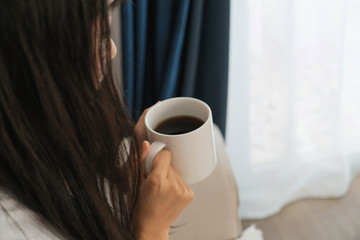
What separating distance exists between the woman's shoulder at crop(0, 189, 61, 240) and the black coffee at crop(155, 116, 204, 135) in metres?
0.28

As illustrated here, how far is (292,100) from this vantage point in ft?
4.80

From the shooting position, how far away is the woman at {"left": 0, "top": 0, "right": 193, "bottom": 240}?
1.53 ft

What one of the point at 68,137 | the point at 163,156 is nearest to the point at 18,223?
the point at 68,137

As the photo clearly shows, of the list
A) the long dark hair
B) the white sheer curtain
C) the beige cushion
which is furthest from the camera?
the white sheer curtain

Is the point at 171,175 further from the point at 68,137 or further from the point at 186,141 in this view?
the point at 68,137

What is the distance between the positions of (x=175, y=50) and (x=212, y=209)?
0.51 meters

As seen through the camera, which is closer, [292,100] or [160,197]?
[160,197]

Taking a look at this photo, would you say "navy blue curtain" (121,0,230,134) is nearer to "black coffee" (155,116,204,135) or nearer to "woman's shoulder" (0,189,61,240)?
"black coffee" (155,116,204,135)

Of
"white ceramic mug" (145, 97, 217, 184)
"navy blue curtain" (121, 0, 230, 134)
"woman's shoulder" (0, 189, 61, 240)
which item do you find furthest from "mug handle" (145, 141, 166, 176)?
"navy blue curtain" (121, 0, 230, 134)

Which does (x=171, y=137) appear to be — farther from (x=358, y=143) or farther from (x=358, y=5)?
(x=358, y=143)

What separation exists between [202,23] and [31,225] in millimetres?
867

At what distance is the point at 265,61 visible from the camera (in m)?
1.42

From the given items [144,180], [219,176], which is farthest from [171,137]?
[219,176]

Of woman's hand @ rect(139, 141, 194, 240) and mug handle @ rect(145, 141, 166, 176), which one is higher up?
mug handle @ rect(145, 141, 166, 176)
